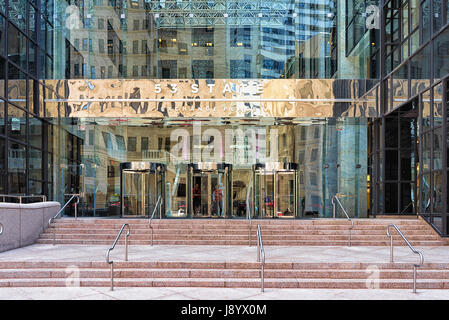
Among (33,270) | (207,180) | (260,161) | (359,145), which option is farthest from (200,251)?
(359,145)

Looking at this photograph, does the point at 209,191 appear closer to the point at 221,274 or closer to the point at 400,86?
the point at 400,86

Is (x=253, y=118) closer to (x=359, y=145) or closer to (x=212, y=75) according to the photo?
→ (x=212, y=75)

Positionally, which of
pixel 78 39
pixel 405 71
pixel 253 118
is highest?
pixel 78 39

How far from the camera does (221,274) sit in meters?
9.00

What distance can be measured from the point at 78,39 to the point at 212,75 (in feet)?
22.4

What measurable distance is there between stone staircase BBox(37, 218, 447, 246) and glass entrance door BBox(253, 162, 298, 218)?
446 cm

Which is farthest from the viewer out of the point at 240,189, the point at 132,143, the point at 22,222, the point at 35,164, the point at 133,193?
the point at 132,143

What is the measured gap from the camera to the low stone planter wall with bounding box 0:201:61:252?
445 inches

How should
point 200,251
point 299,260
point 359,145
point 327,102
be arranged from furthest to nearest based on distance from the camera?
point 359,145
point 327,102
point 200,251
point 299,260

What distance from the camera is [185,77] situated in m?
19.8

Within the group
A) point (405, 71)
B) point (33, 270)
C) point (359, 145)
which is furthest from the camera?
point (359, 145)

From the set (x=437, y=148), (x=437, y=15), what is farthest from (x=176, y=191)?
(x=437, y=15)

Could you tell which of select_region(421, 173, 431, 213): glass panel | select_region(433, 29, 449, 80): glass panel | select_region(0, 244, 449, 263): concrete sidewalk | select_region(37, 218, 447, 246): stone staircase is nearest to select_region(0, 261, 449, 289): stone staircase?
select_region(0, 244, 449, 263): concrete sidewalk

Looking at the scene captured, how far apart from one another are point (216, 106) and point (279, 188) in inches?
181
